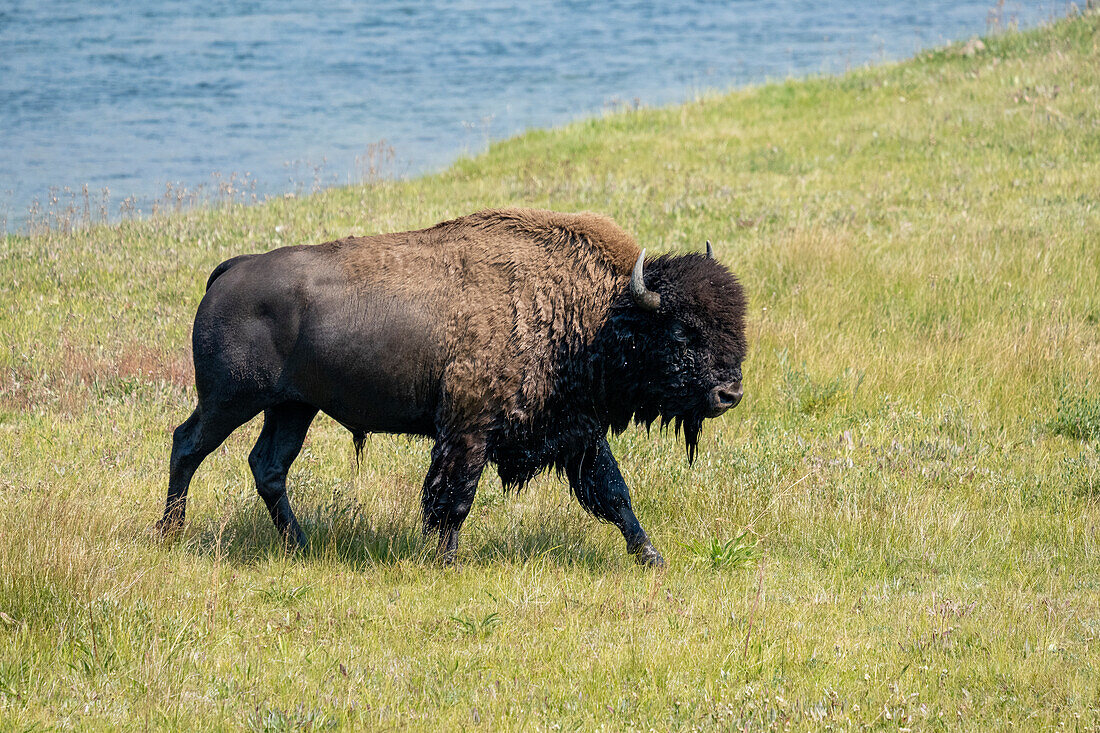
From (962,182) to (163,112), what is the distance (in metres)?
17.4

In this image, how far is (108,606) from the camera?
452cm

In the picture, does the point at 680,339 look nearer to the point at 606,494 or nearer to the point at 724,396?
the point at 724,396

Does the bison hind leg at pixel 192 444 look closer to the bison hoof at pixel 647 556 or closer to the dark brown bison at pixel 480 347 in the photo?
the dark brown bison at pixel 480 347

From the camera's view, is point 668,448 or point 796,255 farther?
point 796,255

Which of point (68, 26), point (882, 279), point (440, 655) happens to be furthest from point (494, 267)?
point (68, 26)

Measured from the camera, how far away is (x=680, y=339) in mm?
5602

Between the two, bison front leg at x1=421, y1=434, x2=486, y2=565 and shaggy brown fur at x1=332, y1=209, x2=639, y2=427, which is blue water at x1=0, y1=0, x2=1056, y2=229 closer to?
shaggy brown fur at x1=332, y1=209, x2=639, y2=427

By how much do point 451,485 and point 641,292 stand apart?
1.41 metres

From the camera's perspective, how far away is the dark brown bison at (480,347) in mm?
5562

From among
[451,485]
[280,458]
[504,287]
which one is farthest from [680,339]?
[280,458]

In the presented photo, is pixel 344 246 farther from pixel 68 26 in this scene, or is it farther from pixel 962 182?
pixel 68 26

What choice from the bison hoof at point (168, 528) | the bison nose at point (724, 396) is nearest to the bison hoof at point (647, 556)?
the bison nose at point (724, 396)

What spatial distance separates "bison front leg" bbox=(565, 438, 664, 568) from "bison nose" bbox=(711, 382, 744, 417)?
0.73m

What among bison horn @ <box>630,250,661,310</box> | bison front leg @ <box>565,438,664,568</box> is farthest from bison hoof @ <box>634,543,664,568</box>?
bison horn @ <box>630,250,661,310</box>
